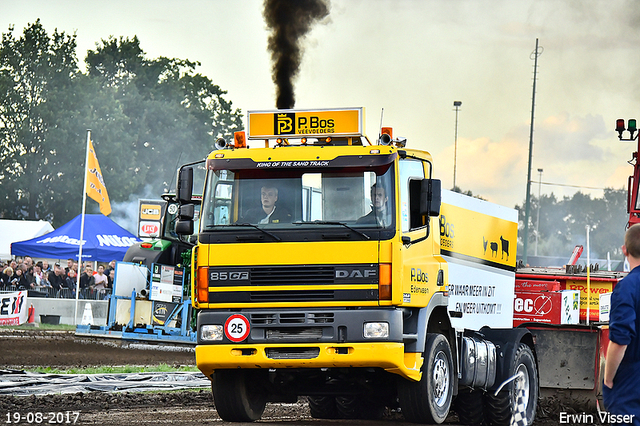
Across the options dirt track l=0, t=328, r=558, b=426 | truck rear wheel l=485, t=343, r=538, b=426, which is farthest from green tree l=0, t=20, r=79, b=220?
truck rear wheel l=485, t=343, r=538, b=426

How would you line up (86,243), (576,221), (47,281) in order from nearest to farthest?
(47,281) < (86,243) < (576,221)

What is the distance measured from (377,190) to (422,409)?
92.7 inches

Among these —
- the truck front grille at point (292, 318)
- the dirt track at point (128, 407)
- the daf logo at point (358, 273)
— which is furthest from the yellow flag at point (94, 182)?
the daf logo at point (358, 273)

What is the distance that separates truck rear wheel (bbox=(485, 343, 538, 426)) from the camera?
12414mm

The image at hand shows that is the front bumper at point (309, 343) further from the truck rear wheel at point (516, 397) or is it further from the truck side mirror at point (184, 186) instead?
the truck rear wheel at point (516, 397)

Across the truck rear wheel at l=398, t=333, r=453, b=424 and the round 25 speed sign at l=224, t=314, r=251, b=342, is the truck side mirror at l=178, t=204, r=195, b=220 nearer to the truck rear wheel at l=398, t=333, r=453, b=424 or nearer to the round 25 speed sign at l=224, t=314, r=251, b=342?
the round 25 speed sign at l=224, t=314, r=251, b=342

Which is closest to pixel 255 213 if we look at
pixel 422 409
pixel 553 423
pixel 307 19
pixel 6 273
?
pixel 422 409

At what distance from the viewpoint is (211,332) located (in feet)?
33.0

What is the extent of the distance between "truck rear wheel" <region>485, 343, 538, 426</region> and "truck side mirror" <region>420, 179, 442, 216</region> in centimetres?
326

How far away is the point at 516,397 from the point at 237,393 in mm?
3966

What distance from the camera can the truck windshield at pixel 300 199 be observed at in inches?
390

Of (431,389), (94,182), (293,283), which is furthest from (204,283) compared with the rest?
(94,182)

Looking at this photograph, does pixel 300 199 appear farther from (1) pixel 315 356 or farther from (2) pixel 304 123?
(1) pixel 315 356

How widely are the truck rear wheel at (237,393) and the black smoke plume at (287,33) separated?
16.8 ft
